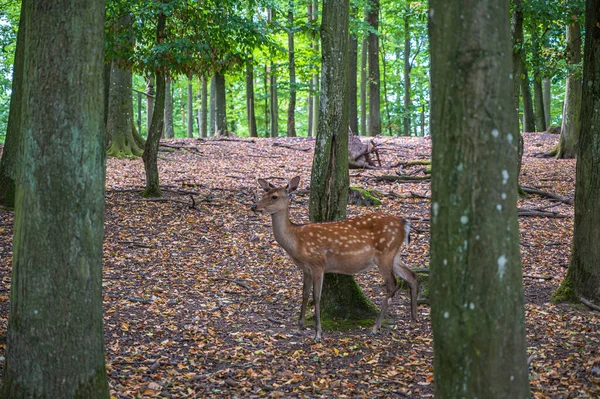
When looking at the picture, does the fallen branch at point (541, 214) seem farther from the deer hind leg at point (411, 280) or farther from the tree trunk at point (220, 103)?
the tree trunk at point (220, 103)

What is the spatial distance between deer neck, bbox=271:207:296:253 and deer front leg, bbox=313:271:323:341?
0.42 m

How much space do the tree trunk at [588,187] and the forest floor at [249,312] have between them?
31cm

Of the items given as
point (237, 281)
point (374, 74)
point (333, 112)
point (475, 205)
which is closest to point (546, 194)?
point (237, 281)

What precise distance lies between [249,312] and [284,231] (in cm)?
109

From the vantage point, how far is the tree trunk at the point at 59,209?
403 cm

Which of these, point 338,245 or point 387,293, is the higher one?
point 338,245

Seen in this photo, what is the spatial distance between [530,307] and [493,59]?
5016mm

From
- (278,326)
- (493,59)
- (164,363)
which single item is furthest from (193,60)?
(493,59)

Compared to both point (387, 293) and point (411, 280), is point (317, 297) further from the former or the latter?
point (411, 280)

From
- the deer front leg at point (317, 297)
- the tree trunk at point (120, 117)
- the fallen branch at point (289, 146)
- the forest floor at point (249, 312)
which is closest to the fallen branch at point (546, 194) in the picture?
the forest floor at point (249, 312)

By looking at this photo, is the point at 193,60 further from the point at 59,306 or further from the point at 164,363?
the point at 59,306

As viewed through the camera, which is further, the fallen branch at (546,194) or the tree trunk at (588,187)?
the fallen branch at (546,194)

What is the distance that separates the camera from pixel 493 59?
129 inches

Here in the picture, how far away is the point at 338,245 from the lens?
23.4 ft
